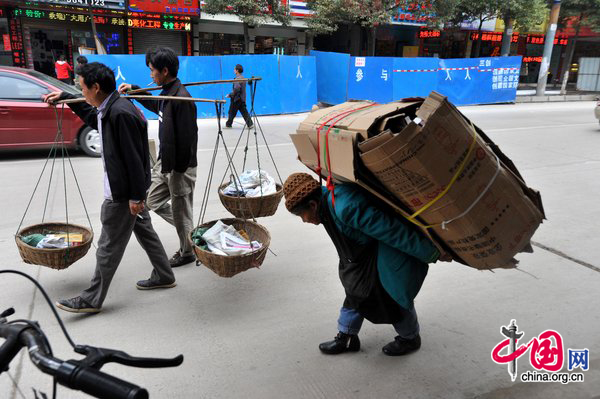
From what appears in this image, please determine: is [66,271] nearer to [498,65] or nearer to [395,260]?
[395,260]

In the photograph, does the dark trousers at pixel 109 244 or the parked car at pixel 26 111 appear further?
the parked car at pixel 26 111

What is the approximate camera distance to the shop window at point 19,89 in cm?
732

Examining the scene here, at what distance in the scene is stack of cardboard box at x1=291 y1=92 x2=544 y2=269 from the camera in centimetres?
187

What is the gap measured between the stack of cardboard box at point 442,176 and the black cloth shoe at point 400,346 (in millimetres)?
805

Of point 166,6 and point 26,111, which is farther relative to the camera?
point 166,6

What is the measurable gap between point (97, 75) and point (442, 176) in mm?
2289

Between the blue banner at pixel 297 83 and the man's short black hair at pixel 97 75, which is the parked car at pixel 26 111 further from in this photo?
the blue banner at pixel 297 83

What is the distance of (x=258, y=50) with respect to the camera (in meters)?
19.8

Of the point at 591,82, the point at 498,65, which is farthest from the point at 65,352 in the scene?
the point at 591,82

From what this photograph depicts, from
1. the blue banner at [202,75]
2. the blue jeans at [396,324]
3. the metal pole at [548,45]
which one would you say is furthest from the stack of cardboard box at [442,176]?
the metal pole at [548,45]

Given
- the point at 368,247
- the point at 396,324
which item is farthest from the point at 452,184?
the point at 396,324

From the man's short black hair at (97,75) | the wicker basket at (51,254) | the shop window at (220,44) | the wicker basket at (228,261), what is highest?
the shop window at (220,44)

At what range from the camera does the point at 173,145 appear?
3611mm

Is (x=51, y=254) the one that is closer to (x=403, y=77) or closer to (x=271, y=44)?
(x=403, y=77)
